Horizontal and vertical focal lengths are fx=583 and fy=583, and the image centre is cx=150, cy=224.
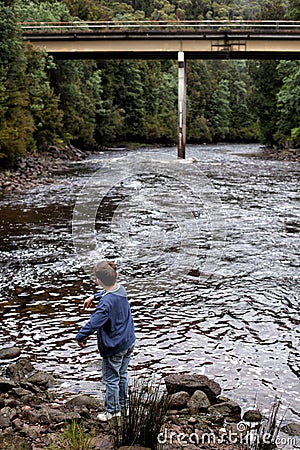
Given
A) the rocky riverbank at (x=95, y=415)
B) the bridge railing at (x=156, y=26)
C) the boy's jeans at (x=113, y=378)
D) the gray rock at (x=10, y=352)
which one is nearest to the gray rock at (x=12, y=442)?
the rocky riverbank at (x=95, y=415)

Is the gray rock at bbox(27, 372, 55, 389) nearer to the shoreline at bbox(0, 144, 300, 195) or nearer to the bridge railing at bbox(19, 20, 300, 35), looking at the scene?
the shoreline at bbox(0, 144, 300, 195)

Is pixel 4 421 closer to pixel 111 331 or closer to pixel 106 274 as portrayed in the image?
pixel 111 331

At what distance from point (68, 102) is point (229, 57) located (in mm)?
14167

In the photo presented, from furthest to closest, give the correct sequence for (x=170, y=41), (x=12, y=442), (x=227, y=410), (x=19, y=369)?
1. (x=170, y=41)
2. (x=19, y=369)
3. (x=227, y=410)
4. (x=12, y=442)

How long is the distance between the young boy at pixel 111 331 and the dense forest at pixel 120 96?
22753 mm

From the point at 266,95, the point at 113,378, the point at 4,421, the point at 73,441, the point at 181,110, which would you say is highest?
the point at 266,95

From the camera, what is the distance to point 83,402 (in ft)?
19.8

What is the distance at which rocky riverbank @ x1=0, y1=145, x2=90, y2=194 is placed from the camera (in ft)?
82.8

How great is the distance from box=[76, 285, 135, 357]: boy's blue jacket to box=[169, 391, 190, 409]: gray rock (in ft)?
2.83

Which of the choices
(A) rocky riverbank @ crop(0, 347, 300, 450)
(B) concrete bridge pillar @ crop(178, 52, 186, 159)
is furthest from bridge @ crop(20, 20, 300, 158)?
(A) rocky riverbank @ crop(0, 347, 300, 450)

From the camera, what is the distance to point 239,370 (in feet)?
23.6

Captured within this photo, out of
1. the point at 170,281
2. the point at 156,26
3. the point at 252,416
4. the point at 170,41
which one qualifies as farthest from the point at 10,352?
the point at 170,41

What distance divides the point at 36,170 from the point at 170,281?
68.5 feet

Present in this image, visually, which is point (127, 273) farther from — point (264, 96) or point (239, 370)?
point (264, 96)
